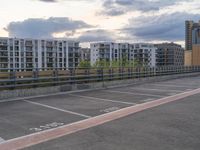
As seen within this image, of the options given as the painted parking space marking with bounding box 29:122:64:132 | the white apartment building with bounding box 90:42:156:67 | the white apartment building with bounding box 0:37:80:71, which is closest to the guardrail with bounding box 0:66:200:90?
the painted parking space marking with bounding box 29:122:64:132

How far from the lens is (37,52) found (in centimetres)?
15312

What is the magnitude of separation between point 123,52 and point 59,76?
173 m

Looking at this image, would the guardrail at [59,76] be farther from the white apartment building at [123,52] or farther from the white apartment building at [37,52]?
the white apartment building at [123,52]

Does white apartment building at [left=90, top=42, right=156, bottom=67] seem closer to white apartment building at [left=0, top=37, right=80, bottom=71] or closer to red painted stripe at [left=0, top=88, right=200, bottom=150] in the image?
white apartment building at [left=0, top=37, right=80, bottom=71]

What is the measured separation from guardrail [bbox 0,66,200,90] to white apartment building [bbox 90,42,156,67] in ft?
501

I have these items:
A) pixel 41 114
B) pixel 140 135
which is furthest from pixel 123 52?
pixel 140 135

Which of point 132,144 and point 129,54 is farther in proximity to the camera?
point 129,54

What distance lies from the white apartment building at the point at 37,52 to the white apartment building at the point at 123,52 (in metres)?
13.0

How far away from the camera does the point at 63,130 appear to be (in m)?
7.46

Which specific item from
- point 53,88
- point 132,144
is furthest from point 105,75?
point 132,144

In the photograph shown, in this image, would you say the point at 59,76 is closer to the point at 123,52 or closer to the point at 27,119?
the point at 27,119

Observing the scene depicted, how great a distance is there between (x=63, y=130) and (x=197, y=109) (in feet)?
16.9

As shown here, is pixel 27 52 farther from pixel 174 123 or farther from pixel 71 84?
pixel 174 123

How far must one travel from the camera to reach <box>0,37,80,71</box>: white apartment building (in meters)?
146
